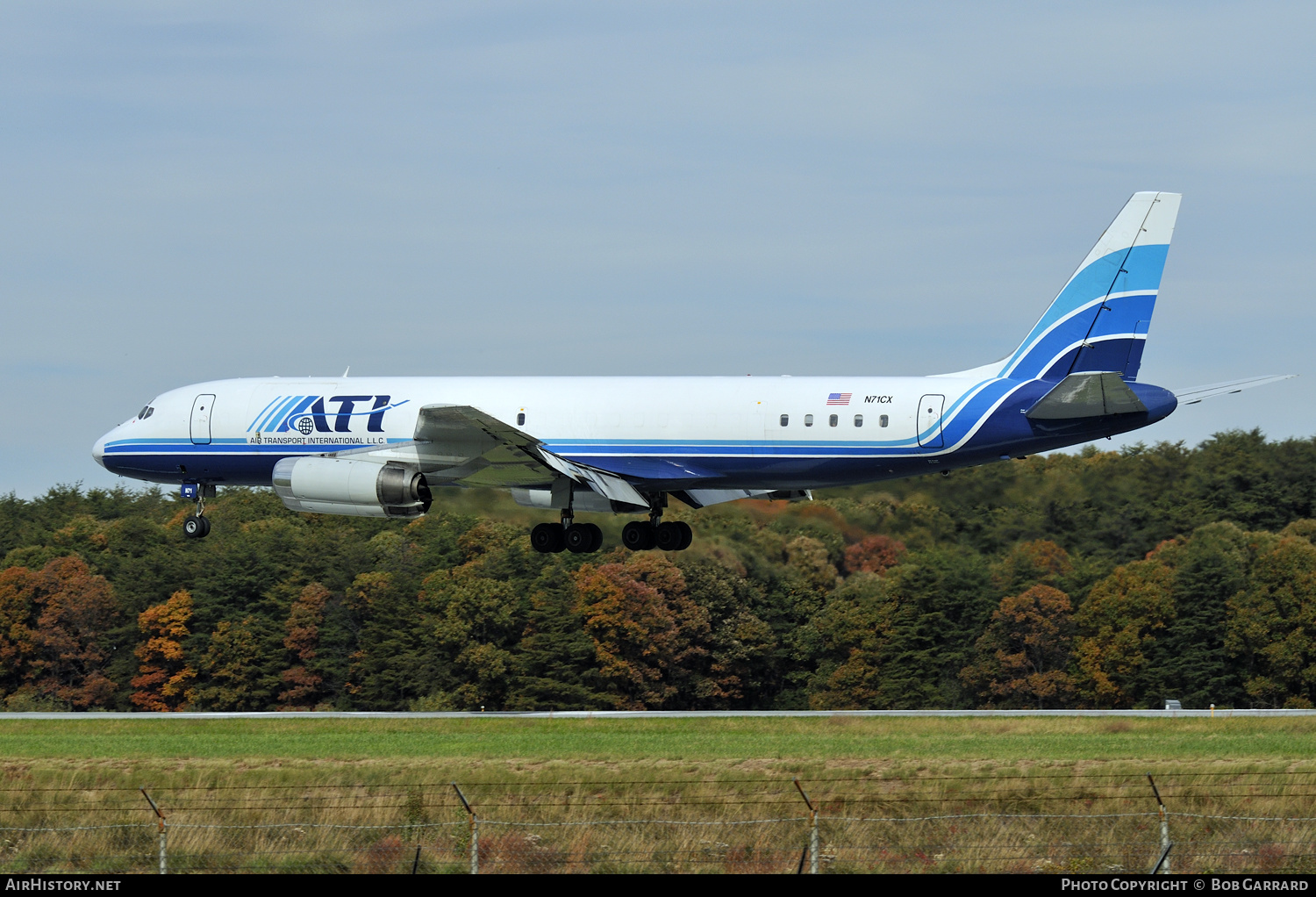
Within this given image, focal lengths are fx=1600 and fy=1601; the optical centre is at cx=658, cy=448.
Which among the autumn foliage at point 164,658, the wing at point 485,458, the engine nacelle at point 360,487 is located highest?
the wing at point 485,458

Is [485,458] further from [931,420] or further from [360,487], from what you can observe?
[931,420]

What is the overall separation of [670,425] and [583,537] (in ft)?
16.5

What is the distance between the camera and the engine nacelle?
40.7 meters

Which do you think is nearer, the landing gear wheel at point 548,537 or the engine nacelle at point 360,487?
the engine nacelle at point 360,487

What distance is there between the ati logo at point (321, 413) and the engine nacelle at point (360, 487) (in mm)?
1954

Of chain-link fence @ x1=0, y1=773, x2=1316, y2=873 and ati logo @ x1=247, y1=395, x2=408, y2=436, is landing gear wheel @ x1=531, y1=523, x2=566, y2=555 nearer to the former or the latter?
ati logo @ x1=247, y1=395, x2=408, y2=436

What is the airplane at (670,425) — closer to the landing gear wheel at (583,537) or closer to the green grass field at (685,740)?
the landing gear wheel at (583,537)

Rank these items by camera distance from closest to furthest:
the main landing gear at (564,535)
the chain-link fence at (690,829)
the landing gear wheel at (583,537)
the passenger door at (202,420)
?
the chain-link fence at (690,829), the landing gear wheel at (583,537), the main landing gear at (564,535), the passenger door at (202,420)

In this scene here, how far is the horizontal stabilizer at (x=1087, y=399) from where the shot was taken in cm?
3622

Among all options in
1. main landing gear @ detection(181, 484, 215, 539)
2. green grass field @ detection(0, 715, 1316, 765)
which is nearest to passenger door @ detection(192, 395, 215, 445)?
main landing gear @ detection(181, 484, 215, 539)

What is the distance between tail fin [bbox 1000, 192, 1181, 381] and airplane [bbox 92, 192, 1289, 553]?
0.04 metres

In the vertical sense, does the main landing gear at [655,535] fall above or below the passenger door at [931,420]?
below

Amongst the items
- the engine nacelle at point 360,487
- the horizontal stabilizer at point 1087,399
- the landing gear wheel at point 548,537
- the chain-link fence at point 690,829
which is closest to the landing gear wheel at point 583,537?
the landing gear wheel at point 548,537

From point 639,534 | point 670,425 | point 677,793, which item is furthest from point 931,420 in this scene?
point 677,793
